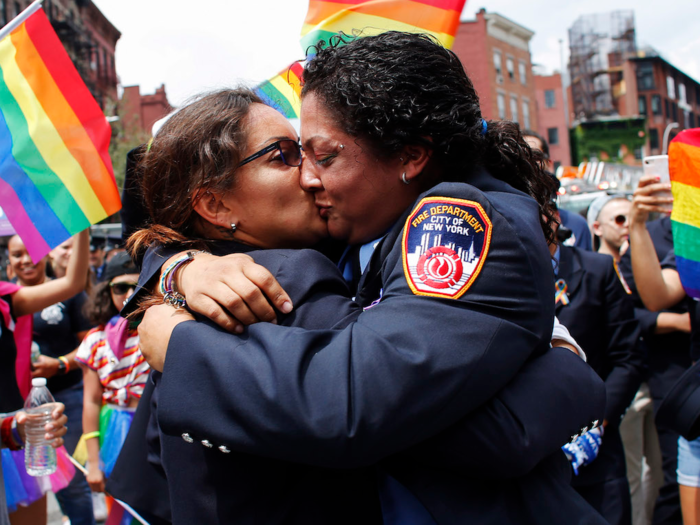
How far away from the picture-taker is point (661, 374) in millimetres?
4465

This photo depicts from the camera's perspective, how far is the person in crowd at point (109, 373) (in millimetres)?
4117

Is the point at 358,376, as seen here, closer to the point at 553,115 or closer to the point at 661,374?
the point at 661,374

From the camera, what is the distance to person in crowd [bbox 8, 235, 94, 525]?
4.86 meters

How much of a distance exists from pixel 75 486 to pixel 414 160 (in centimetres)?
449

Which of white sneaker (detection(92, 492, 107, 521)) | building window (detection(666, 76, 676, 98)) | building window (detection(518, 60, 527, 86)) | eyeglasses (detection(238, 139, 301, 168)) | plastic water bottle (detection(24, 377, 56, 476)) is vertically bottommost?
white sneaker (detection(92, 492, 107, 521))

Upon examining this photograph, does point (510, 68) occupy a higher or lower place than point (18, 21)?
higher

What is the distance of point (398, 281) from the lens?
1.31 metres

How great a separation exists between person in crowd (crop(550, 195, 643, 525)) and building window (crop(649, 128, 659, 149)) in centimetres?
6575

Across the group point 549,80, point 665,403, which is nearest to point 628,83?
point 549,80

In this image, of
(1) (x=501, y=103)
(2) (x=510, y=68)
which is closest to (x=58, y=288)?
(1) (x=501, y=103)

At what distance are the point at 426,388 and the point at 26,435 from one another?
2888 millimetres

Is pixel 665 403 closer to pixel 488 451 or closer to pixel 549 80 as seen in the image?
pixel 488 451

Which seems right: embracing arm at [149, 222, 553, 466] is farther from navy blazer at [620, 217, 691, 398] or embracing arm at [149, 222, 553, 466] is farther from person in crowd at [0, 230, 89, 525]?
navy blazer at [620, 217, 691, 398]

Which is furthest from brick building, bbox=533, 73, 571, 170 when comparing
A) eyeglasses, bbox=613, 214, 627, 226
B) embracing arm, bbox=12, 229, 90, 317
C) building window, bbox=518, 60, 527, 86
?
embracing arm, bbox=12, 229, 90, 317
